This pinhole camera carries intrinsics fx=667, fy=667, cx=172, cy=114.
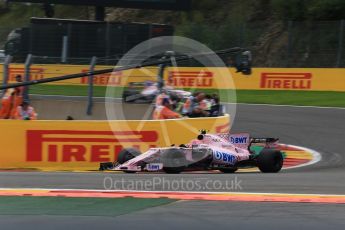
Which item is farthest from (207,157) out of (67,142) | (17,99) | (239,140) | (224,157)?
(17,99)

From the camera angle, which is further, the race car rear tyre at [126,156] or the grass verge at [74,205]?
the race car rear tyre at [126,156]

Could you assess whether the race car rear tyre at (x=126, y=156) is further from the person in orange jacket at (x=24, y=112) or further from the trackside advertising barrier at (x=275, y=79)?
the trackside advertising barrier at (x=275, y=79)

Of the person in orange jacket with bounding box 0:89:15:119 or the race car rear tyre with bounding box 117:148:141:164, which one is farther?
the person in orange jacket with bounding box 0:89:15:119

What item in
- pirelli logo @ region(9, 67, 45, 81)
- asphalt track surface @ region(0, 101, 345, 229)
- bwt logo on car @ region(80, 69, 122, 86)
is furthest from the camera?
bwt logo on car @ region(80, 69, 122, 86)

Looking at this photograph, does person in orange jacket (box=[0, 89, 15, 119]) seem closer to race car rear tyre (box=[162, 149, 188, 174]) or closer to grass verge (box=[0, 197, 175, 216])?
race car rear tyre (box=[162, 149, 188, 174])

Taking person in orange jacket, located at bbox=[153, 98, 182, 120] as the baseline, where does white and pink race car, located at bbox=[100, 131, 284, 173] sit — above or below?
below

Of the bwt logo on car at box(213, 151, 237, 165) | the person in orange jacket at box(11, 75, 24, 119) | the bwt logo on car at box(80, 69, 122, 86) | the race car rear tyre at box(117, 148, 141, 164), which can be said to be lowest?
the race car rear tyre at box(117, 148, 141, 164)

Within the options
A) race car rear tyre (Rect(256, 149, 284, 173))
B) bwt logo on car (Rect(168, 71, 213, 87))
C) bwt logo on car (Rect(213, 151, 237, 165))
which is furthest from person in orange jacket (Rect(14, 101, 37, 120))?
bwt logo on car (Rect(168, 71, 213, 87))

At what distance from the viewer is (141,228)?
219 inches

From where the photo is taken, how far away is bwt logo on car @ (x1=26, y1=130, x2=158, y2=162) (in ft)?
41.6

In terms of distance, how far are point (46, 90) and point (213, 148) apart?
7.96 m

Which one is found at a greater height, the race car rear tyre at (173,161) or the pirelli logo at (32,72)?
the pirelli logo at (32,72)

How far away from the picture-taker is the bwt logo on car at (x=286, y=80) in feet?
80.8

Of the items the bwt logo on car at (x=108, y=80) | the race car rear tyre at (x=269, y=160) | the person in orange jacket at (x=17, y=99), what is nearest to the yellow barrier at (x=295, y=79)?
the bwt logo on car at (x=108, y=80)
